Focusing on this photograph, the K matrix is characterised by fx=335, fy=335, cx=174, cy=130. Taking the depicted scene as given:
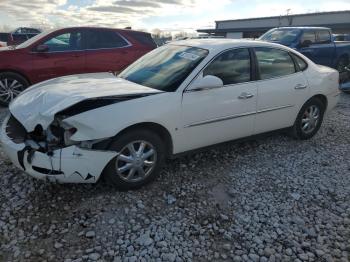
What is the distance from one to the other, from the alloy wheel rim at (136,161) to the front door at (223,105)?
17.6 inches

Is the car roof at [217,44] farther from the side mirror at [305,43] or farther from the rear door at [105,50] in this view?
the side mirror at [305,43]

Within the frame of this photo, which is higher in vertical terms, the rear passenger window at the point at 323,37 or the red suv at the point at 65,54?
the rear passenger window at the point at 323,37

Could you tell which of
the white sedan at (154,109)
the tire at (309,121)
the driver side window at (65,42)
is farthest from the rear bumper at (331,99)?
the driver side window at (65,42)

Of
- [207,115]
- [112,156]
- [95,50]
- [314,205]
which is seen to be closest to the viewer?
[112,156]

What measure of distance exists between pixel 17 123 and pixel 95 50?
3.98 metres

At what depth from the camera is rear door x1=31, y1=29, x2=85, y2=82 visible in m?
6.75

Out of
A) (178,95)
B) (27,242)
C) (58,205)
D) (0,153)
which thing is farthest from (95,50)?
(27,242)

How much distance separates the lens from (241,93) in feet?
13.8

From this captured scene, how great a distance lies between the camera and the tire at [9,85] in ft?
21.5

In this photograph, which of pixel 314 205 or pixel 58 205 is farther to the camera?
pixel 314 205

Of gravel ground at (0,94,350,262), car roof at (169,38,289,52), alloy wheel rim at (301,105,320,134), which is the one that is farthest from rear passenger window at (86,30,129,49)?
alloy wheel rim at (301,105,320,134)

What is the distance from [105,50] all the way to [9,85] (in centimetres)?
210

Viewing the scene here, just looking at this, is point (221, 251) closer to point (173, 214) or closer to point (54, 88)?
point (173, 214)

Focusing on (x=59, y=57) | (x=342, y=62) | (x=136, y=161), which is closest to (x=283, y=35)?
(x=342, y=62)
